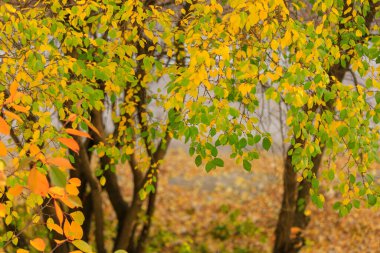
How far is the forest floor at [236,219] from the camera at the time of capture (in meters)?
8.43

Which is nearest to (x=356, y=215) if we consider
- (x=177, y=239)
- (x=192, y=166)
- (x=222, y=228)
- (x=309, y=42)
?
(x=222, y=228)

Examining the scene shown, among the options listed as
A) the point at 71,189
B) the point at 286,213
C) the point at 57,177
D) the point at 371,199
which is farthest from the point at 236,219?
the point at 57,177

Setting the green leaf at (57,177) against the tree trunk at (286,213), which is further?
the tree trunk at (286,213)

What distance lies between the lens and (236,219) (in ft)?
30.4

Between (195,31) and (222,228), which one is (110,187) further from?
(195,31)

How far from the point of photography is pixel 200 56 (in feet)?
10.6

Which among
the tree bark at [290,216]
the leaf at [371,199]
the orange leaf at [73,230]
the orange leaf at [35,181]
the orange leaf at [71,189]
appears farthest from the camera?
the tree bark at [290,216]

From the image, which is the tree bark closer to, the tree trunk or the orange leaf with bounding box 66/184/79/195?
the tree trunk

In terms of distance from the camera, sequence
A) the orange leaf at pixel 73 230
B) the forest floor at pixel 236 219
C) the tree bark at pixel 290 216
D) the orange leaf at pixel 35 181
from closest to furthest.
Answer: the orange leaf at pixel 35 181
the orange leaf at pixel 73 230
the tree bark at pixel 290 216
the forest floor at pixel 236 219

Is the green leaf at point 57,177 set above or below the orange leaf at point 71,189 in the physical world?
below

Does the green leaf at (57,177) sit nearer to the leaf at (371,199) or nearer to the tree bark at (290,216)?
the leaf at (371,199)

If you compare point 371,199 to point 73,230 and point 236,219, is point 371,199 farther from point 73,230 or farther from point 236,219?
point 236,219

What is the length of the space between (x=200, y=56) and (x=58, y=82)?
122cm

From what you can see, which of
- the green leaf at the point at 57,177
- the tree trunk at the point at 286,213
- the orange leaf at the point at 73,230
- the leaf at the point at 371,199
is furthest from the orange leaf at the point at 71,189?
the tree trunk at the point at 286,213
